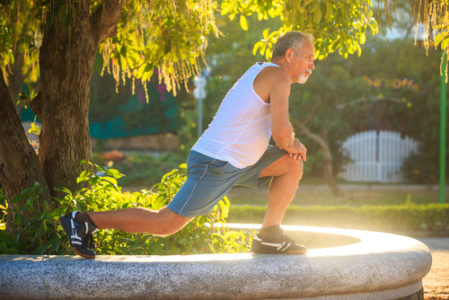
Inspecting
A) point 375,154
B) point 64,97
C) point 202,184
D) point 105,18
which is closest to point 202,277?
point 202,184

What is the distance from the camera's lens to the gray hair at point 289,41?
3213 mm

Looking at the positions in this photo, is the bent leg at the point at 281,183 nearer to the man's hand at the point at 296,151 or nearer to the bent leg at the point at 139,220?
the man's hand at the point at 296,151

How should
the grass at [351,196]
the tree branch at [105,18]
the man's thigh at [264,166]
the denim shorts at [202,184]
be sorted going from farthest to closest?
the grass at [351,196] < the tree branch at [105,18] < the man's thigh at [264,166] < the denim shorts at [202,184]

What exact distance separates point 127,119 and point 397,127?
11549 mm

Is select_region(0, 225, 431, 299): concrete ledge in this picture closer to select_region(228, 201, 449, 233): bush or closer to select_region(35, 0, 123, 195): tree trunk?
select_region(35, 0, 123, 195): tree trunk

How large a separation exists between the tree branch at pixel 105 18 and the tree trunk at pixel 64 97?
0.27ft

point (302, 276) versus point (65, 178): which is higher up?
point (65, 178)

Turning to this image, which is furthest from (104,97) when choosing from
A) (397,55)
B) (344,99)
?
(397,55)

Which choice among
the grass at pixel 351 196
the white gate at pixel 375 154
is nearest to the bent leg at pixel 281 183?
the grass at pixel 351 196

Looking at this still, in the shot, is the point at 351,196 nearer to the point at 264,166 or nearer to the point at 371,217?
the point at 371,217

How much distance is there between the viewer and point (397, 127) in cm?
2330

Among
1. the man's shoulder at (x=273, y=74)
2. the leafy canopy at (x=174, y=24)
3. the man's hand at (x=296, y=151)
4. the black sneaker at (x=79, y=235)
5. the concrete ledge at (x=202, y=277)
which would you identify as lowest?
the concrete ledge at (x=202, y=277)

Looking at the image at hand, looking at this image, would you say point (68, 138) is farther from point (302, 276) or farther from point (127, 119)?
point (127, 119)

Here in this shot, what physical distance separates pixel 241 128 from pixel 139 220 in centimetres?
80
